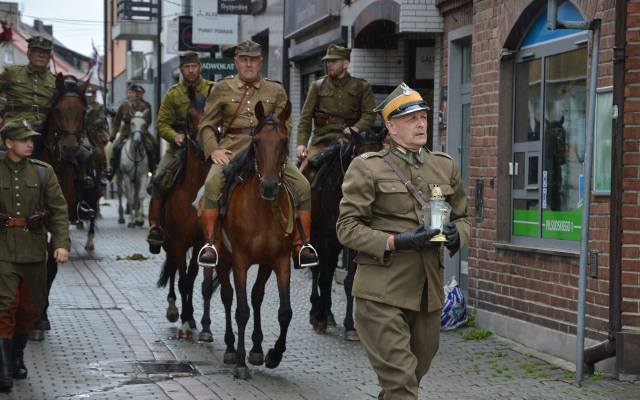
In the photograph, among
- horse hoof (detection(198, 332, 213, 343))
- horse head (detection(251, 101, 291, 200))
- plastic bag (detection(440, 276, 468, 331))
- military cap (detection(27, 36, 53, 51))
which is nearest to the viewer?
horse head (detection(251, 101, 291, 200))

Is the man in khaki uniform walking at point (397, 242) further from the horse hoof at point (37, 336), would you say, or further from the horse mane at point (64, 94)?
the horse mane at point (64, 94)

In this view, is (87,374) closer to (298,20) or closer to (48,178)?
(48,178)

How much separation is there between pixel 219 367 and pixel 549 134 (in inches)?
143

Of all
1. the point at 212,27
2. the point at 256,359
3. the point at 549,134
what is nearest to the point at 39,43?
the point at 256,359

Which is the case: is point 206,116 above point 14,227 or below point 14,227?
above

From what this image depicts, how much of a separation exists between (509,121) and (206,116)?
2.96 meters

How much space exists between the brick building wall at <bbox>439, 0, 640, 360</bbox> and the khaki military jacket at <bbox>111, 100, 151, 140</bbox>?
12332 mm

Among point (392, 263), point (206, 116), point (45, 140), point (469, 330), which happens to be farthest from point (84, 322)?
point (392, 263)

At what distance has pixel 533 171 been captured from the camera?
1259cm

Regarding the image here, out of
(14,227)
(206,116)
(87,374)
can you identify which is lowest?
(87,374)

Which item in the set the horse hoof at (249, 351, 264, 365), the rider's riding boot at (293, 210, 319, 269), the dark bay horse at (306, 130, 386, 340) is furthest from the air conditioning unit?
the horse hoof at (249, 351, 264, 365)

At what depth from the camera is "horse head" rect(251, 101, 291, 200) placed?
10586 millimetres

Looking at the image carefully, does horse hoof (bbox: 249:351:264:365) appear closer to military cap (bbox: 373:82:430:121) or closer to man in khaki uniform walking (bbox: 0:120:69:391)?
man in khaki uniform walking (bbox: 0:120:69:391)

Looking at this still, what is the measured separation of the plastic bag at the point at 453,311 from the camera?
525 inches
